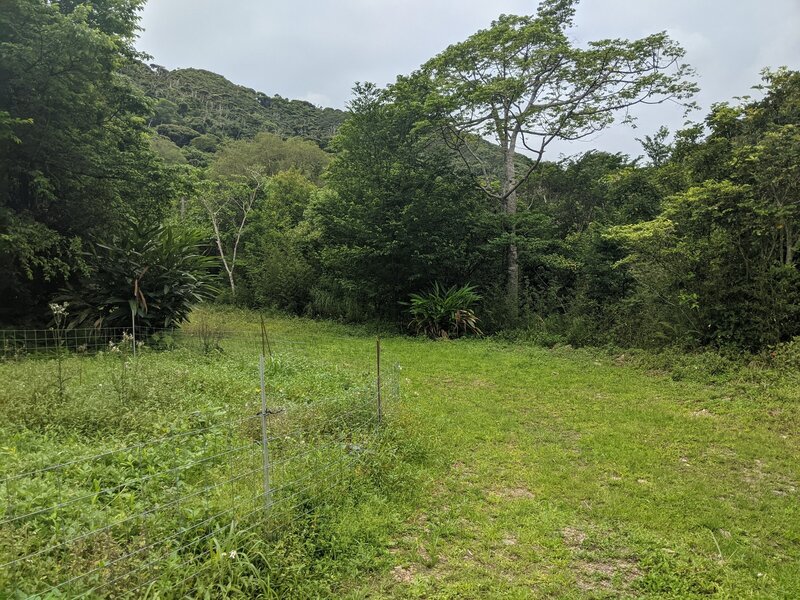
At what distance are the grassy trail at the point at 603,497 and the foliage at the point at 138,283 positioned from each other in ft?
13.3

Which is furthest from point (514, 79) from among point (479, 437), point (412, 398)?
point (479, 437)

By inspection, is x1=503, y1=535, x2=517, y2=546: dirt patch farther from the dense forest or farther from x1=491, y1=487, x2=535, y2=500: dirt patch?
the dense forest

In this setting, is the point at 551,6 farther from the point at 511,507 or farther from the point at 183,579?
the point at 183,579

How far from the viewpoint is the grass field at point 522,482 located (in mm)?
2164

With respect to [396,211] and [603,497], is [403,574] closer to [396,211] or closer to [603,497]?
[603,497]

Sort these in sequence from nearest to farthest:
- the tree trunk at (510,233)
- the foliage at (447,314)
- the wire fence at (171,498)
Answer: the wire fence at (171,498) → the foliage at (447,314) → the tree trunk at (510,233)

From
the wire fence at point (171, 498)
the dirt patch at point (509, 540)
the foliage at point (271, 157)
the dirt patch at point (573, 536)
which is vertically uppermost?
the foliage at point (271, 157)

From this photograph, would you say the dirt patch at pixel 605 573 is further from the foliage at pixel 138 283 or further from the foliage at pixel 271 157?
the foliage at pixel 271 157

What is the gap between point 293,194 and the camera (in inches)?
639

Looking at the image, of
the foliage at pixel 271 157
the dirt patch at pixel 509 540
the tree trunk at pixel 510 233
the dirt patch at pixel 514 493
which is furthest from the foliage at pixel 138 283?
the foliage at pixel 271 157

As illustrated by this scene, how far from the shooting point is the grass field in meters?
2.16

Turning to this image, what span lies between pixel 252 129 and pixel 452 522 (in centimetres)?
3732

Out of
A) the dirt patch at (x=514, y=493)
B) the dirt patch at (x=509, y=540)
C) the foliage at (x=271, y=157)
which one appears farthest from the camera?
the foliage at (x=271, y=157)

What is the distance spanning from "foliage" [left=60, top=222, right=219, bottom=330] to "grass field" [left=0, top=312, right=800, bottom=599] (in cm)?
158
